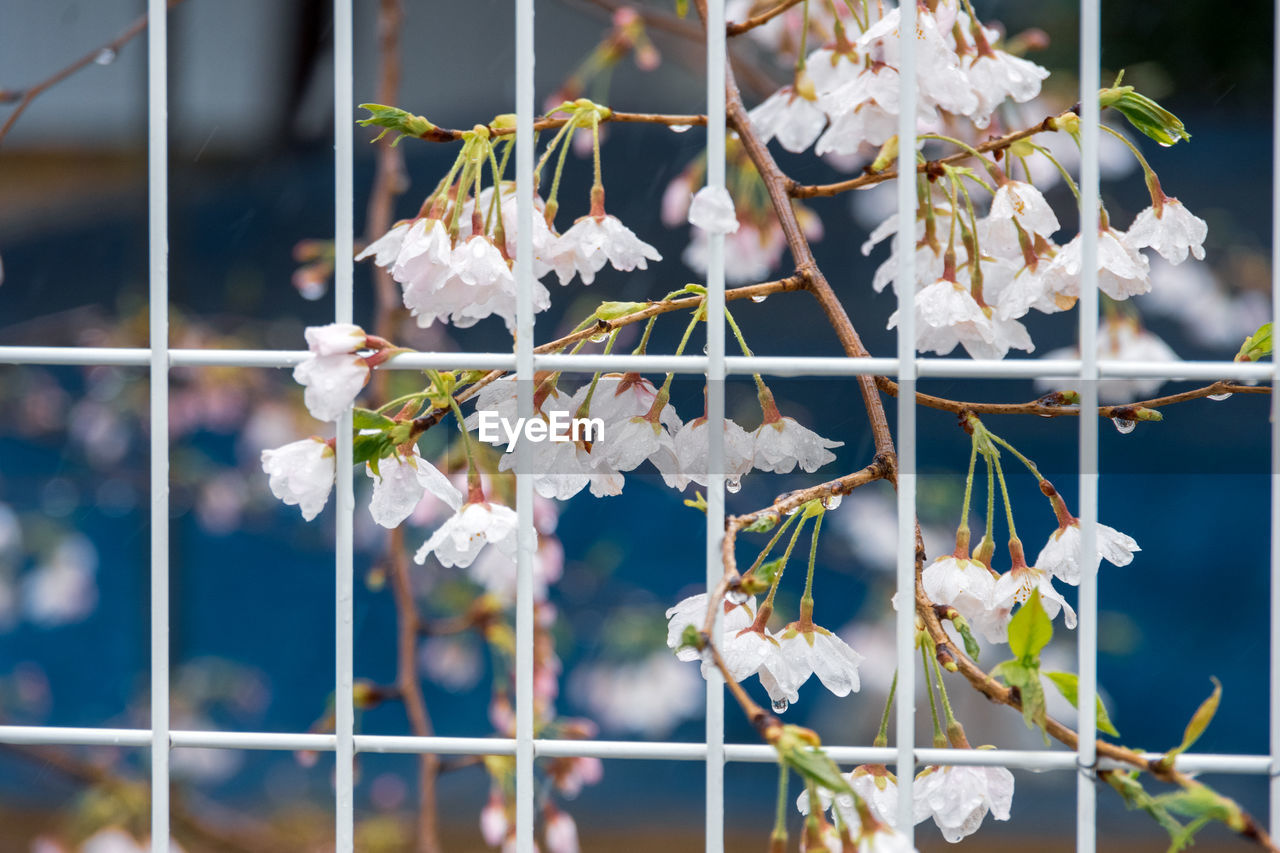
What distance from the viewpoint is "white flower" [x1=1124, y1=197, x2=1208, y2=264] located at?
468mm

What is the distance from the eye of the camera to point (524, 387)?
15.9 inches

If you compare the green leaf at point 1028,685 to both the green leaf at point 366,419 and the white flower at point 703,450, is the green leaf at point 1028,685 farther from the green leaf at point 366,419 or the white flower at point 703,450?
the green leaf at point 366,419

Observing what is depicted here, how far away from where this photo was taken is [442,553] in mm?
406

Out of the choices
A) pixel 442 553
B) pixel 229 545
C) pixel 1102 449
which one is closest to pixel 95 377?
pixel 229 545

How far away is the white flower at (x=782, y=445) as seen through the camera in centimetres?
47

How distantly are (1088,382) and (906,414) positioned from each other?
0.07 metres

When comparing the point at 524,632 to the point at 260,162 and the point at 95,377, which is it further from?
the point at 95,377

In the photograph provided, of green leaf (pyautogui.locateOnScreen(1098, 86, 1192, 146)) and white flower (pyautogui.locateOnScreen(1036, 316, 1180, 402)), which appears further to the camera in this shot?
white flower (pyautogui.locateOnScreen(1036, 316, 1180, 402))

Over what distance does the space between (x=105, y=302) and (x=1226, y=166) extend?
152 centimetres

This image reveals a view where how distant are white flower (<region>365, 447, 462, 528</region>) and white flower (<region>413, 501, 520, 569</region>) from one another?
0.02 meters

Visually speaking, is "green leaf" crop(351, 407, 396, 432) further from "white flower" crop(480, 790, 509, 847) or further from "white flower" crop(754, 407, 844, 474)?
"white flower" crop(480, 790, 509, 847)

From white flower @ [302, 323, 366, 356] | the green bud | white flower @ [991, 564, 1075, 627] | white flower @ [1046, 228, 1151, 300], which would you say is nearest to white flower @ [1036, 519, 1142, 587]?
white flower @ [991, 564, 1075, 627]

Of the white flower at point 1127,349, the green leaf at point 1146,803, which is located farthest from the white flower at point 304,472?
the white flower at point 1127,349

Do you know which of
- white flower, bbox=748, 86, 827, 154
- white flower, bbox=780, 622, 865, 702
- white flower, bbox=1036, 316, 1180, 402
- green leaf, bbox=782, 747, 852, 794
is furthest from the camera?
white flower, bbox=1036, 316, 1180, 402
